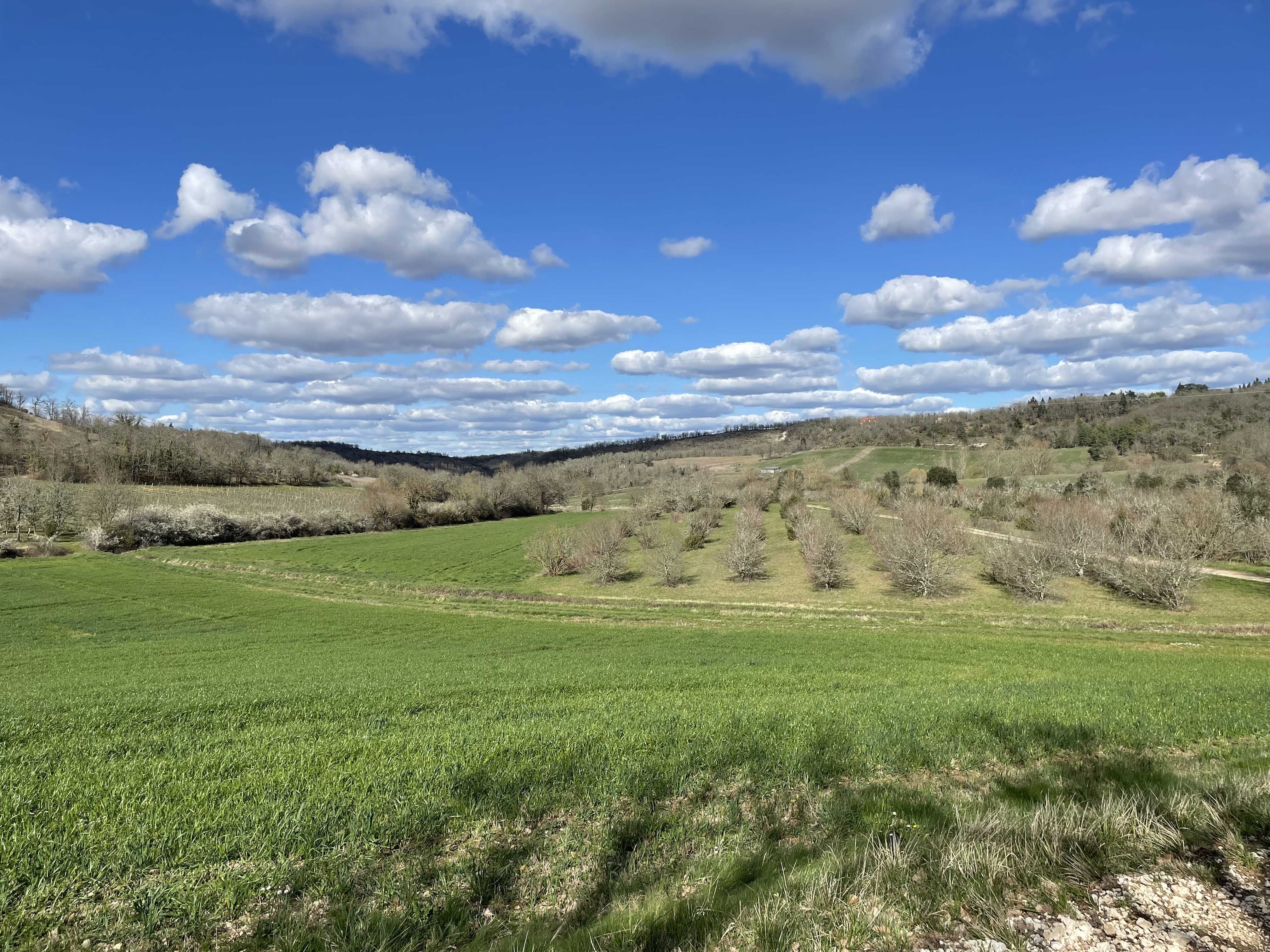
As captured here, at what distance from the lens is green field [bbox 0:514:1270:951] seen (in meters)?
4.11

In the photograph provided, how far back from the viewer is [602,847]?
5.25 metres

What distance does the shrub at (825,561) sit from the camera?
47.3m

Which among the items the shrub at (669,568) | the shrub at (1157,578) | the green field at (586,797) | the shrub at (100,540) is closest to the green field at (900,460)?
the shrub at (1157,578)

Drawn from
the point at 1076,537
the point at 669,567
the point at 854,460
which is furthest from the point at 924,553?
the point at 854,460

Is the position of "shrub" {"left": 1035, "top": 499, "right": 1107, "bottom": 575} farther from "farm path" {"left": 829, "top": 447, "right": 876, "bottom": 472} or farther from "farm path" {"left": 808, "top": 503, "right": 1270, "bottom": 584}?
"farm path" {"left": 829, "top": 447, "right": 876, "bottom": 472}

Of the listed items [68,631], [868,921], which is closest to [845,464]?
[68,631]

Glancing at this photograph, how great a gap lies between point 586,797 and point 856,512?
6476 centimetres

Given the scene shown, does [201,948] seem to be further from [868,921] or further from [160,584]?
[160,584]

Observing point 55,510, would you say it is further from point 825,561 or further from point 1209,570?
point 1209,570

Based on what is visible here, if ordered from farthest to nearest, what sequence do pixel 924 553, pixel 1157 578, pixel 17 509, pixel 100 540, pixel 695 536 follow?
pixel 17 509 < pixel 695 536 < pixel 100 540 < pixel 924 553 < pixel 1157 578

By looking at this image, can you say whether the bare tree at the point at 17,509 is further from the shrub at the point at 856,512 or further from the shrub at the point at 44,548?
the shrub at the point at 856,512

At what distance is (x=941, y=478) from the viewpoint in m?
86.6

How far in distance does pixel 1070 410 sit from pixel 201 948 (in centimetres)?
20985

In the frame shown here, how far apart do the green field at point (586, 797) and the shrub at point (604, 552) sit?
38020mm
